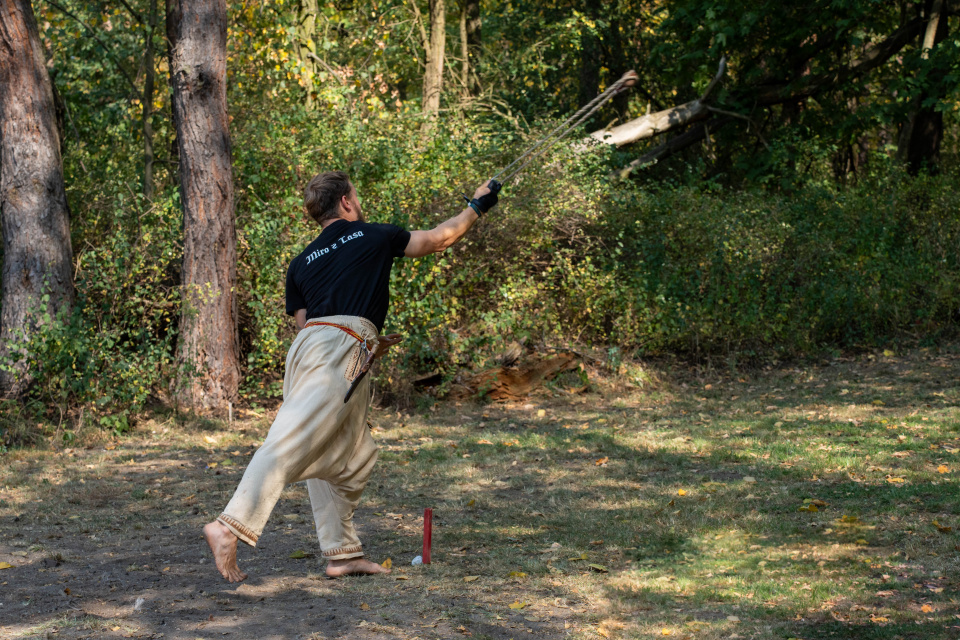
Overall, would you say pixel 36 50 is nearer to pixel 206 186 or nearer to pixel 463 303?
pixel 206 186

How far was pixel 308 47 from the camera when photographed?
1218cm

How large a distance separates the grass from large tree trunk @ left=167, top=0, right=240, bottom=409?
764 mm

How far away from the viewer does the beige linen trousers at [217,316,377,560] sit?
164 inches

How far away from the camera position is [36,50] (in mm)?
9117

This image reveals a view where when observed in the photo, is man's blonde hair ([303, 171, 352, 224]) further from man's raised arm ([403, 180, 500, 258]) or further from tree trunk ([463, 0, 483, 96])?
tree trunk ([463, 0, 483, 96])

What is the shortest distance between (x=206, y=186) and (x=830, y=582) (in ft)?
23.3

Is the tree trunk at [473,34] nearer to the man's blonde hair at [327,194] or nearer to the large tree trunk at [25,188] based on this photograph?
the large tree trunk at [25,188]

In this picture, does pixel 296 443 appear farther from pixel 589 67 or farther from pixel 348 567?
pixel 589 67

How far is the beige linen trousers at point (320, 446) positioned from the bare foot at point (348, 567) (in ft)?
0.17

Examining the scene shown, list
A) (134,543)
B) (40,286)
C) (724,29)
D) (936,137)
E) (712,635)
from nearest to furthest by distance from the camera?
(712,635) < (134,543) < (40,286) < (724,29) < (936,137)

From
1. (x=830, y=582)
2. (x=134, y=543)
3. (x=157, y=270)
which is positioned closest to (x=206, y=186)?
(x=157, y=270)

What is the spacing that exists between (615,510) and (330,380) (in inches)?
95.7

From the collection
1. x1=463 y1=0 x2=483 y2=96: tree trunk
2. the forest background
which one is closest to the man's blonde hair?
the forest background

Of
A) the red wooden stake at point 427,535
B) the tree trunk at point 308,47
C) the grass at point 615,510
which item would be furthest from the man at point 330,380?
the tree trunk at point 308,47
